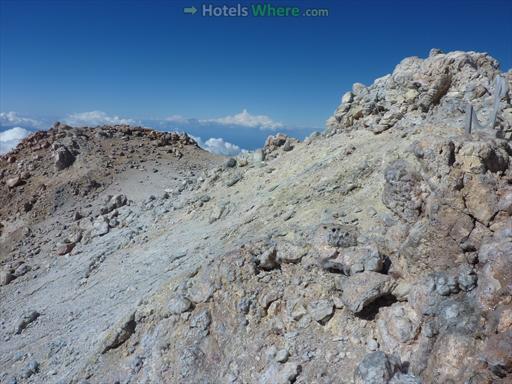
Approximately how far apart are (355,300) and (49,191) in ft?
64.4

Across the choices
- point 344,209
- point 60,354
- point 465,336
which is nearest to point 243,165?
point 344,209

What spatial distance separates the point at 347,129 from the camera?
15.2 meters

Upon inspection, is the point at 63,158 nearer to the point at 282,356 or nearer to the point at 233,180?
the point at 233,180

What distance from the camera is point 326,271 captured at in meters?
8.27

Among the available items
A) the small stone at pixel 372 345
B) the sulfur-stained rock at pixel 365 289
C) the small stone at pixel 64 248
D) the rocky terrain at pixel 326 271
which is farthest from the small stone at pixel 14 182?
the small stone at pixel 372 345

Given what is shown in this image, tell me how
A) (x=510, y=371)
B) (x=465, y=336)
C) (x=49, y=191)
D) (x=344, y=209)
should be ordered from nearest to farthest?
(x=510, y=371)
(x=465, y=336)
(x=344, y=209)
(x=49, y=191)

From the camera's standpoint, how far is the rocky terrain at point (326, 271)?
667 centimetres

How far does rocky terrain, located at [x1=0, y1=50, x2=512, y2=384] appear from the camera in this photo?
21.9 ft

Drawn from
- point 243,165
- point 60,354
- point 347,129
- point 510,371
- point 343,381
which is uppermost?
point 347,129

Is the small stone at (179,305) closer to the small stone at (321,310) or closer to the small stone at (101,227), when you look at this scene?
the small stone at (321,310)

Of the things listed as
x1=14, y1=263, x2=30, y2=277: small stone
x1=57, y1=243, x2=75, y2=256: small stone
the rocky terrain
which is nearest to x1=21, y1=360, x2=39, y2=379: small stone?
the rocky terrain

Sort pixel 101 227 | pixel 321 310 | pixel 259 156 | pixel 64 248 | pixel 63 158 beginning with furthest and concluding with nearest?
pixel 63 158 → pixel 259 156 → pixel 101 227 → pixel 64 248 → pixel 321 310

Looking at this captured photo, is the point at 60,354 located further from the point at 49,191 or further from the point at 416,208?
the point at 49,191

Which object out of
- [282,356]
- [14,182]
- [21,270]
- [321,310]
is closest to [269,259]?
[321,310]
